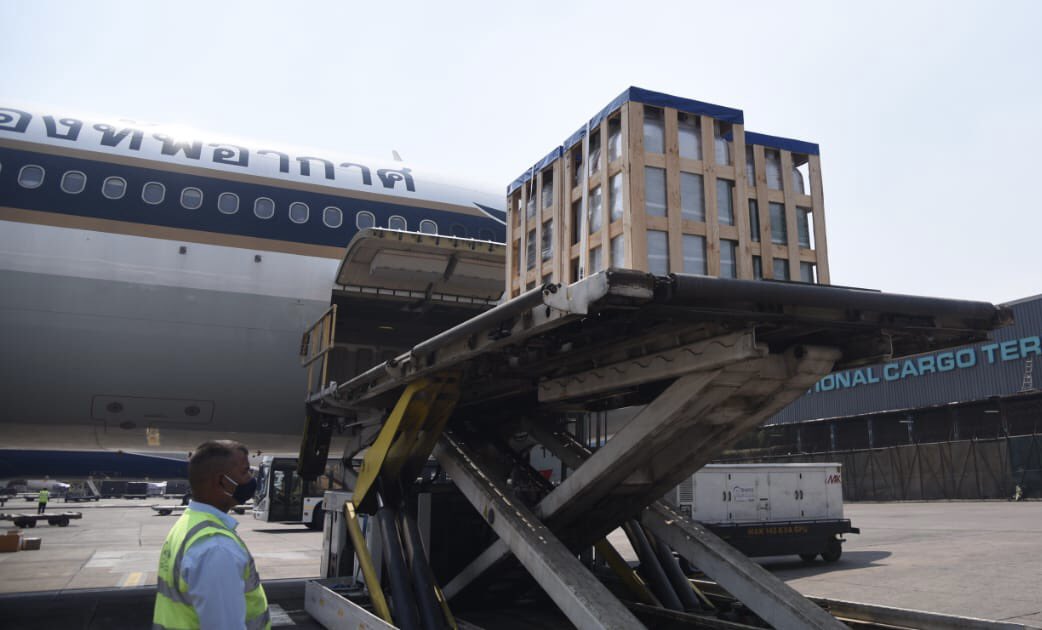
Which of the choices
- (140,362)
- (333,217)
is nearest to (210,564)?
(140,362)

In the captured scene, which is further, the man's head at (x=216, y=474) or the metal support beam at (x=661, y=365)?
the metal support beam at (x=661, y=365)

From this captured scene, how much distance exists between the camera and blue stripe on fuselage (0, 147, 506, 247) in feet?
31.5

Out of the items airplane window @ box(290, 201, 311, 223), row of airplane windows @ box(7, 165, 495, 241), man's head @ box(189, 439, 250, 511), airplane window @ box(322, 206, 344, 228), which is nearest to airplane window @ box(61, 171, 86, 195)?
row of airplane windows @ box(7, 165, 495, 241)

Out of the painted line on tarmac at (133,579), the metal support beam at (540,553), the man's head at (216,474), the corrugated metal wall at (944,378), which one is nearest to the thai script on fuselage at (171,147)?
the metal support beam at (540,553)

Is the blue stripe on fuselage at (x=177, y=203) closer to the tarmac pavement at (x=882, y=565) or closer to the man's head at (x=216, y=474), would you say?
the tarmac pavement at (x=882, y=565)

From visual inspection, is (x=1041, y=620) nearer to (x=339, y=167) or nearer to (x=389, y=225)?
→ (x=389, y=225)

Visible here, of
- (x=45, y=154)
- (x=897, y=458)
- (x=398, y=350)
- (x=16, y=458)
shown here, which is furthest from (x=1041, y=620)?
(x=16, y=458)

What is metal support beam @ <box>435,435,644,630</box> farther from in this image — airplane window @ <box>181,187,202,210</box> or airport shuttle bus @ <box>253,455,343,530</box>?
airport shuttle bus @ <box>253,455,343,530</box>

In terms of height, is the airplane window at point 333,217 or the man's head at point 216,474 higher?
the airplane window at point 333,217

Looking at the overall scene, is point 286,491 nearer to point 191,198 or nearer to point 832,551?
point 832,551

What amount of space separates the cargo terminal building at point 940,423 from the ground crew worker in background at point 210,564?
31200mm

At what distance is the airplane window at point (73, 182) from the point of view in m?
9.73

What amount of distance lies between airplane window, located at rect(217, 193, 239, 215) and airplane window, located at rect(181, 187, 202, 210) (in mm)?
251

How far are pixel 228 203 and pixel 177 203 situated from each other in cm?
64
